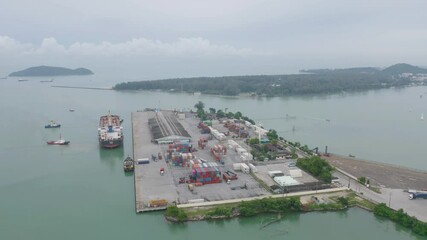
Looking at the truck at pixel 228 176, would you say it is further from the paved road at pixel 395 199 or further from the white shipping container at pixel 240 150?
the paved road at pixel 395 199

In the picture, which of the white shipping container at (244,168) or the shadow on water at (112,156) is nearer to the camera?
the white shipping container at (244,168)

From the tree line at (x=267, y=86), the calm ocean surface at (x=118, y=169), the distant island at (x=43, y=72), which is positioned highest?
the distant island at (x=43, y=72)

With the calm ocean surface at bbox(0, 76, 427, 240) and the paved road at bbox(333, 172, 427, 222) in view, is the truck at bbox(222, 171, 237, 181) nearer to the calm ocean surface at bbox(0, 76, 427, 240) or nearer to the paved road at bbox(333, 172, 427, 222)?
the calm ocean surface at bbox(0, 76, 427, 240)

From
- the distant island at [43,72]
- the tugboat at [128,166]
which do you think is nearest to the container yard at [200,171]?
the tugboat at [128,166]

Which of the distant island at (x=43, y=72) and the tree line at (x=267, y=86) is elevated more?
the distant island at (x=43, y=72)

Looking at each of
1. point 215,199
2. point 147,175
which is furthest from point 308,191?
point 147,175

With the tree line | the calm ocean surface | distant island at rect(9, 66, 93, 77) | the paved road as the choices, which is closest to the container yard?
the calm ocean surface
